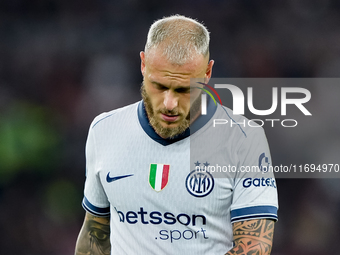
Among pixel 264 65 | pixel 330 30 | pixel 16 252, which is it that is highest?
pixel 330 30

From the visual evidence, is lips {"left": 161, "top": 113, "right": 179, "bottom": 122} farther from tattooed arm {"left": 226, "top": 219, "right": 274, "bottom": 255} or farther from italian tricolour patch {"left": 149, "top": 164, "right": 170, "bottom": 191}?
tattooed arm {"left": 226, "top": 219, "right": 274, "bottom": 255}

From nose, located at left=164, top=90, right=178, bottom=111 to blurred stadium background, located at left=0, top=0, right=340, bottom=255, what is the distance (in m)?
3.55

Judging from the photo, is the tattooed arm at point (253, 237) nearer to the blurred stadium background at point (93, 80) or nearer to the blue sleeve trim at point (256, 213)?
the blue sleeve trim at point (256, 213)

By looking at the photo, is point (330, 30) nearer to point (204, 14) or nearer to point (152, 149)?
point (204, 14)

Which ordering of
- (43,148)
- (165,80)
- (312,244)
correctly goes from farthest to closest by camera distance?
(43,148) < (312,244) < (165,80)

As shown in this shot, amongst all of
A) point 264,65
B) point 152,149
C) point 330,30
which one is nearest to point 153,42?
point 152,149

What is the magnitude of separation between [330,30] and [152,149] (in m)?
4.35

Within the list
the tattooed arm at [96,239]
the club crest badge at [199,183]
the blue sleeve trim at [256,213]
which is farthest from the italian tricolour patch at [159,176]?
the tattooed arm at [96,239]

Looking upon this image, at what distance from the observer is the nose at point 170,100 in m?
1.99

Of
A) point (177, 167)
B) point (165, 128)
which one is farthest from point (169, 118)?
point (177, 167)

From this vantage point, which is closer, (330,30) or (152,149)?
(152,149)

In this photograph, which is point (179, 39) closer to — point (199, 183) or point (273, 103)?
point (199, 183)

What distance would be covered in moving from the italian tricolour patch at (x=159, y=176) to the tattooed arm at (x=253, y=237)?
16.3 inches

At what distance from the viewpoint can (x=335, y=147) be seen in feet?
A: 17.5
